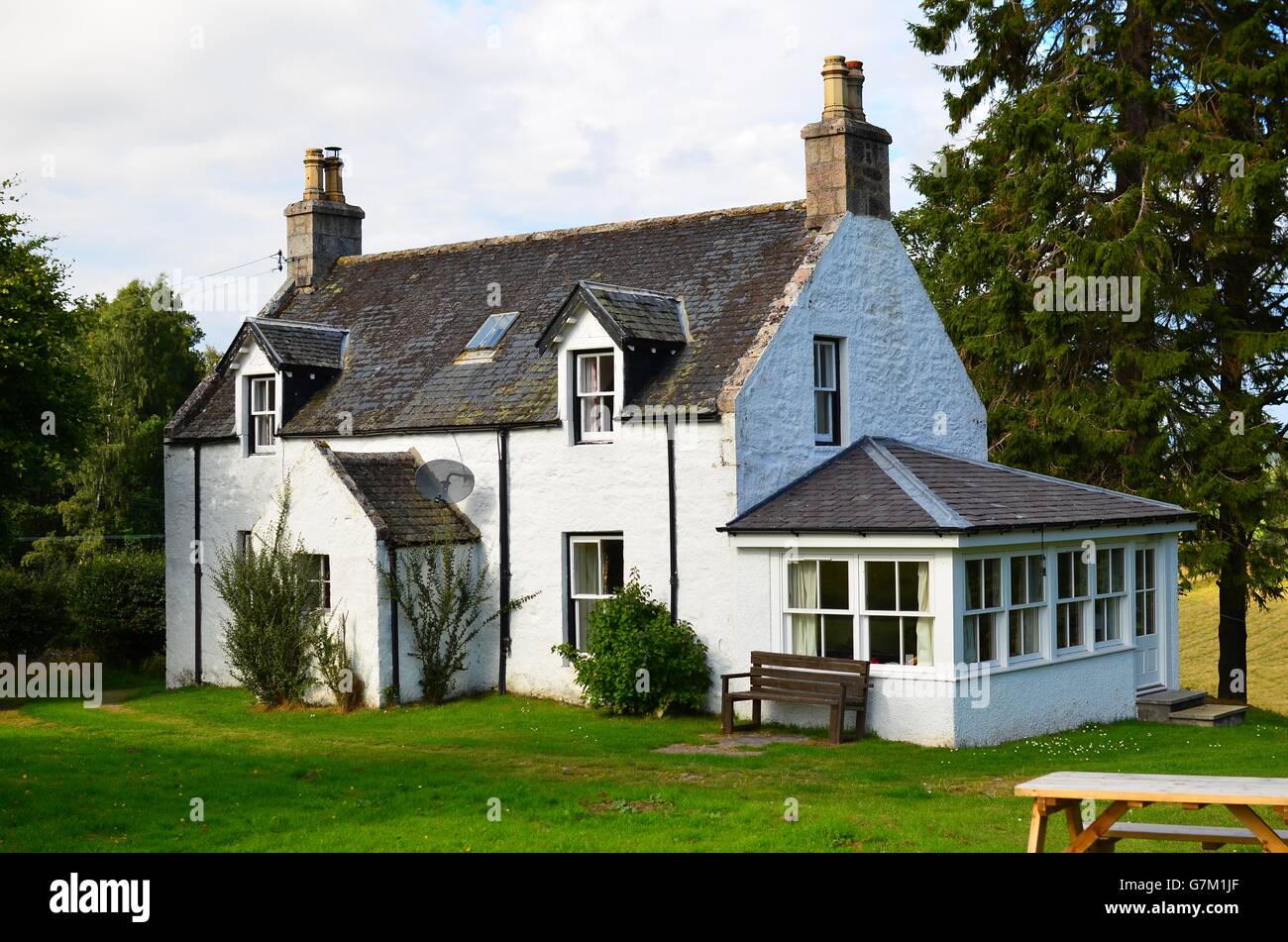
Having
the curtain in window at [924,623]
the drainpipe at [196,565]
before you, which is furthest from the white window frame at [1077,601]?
the drainpipe at [196,565]

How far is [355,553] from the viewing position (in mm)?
20969

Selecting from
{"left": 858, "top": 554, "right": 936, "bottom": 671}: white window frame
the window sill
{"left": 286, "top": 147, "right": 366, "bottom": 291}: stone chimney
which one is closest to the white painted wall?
{"left": 858, "top": 554, "right": 936, "bottom": 671}: white window frame

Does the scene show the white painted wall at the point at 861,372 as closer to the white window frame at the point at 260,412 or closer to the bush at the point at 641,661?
the bush at the point at 641,661

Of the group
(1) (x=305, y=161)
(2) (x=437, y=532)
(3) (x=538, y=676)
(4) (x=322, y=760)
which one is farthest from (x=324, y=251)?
(4) (x=322, y=760)

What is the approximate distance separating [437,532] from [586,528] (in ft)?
7.67

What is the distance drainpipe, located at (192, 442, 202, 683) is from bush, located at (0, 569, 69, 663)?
12.4 feet

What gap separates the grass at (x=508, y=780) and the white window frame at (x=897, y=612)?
1.13 meters

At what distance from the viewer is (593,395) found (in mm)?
21000

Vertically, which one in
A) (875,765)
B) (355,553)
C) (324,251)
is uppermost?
(324,251)

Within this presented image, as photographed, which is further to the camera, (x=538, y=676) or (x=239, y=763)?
(x=538, y=676)

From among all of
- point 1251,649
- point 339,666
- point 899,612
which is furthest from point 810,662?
point 1251,649

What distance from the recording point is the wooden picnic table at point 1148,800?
8.87m
